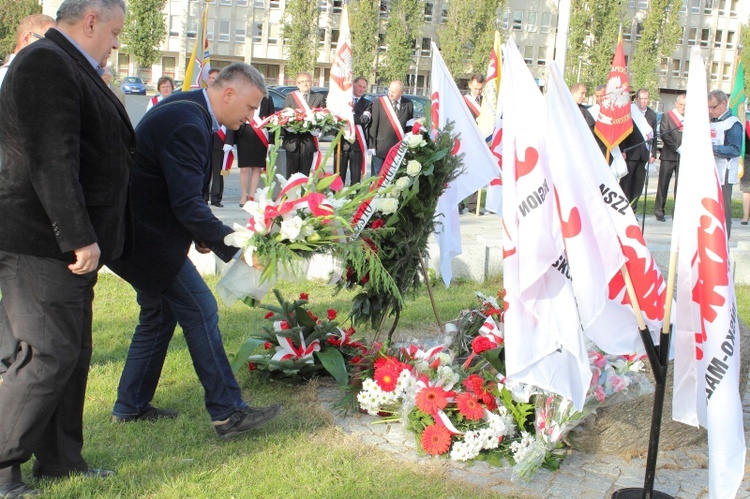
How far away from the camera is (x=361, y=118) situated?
14094 mm

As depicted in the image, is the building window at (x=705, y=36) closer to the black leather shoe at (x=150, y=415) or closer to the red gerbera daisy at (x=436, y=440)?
the red gerbera daisy at (x=436, y=440)

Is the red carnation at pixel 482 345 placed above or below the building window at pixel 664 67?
below

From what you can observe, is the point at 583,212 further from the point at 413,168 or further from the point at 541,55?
the point at 541,55

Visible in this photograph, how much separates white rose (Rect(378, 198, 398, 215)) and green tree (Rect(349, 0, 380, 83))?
59.9 m

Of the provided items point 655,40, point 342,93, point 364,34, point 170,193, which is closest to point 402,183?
point 170,193

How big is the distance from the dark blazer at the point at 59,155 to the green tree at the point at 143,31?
176 ft

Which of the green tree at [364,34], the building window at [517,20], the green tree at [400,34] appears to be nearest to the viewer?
the green tree at [400,34]

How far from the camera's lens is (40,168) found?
335 centimetres

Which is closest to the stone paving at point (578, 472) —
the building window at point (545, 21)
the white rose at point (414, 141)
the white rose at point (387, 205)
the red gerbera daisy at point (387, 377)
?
the red gerbera daisy at point (387, 377)

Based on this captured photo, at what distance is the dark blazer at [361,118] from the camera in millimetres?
14039

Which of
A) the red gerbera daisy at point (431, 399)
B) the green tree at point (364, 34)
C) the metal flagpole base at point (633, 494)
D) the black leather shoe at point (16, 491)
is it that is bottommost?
the black leather shoe at point (16, 491)

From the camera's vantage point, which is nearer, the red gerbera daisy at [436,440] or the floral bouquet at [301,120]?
the red gerbera daisy at [436,440]

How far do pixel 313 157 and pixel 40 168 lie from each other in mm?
9902

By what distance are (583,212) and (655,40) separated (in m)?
68.3
